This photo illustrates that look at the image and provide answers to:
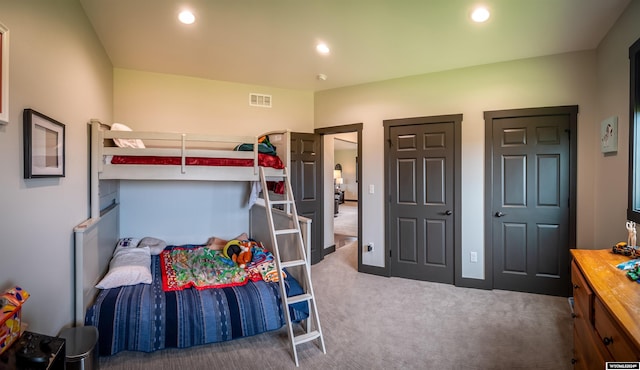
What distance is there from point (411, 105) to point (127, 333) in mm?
3552

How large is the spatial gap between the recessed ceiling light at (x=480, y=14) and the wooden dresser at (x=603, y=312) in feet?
6.07

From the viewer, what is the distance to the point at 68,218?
1.98 m

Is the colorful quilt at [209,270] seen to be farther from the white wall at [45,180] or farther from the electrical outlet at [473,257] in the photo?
the electrical outlet at [473,257]

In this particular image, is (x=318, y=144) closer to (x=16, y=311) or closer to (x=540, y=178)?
(x=540, y=178)

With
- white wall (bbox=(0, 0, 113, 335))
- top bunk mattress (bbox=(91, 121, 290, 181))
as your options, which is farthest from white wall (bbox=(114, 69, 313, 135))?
white wall (bbox=(0, 0, 113, 335))

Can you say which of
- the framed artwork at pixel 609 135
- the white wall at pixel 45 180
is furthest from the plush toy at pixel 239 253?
the framed artwork at pixel 609 135

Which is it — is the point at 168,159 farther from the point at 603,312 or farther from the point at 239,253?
the point at 603,312

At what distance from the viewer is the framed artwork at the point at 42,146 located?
142cm

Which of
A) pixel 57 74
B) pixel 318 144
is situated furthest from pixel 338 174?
pixel 57 74

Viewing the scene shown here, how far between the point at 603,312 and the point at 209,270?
2688 millimetres

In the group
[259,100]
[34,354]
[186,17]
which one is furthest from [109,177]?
[259,100]

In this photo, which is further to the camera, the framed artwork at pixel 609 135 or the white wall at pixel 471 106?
the white wall at pixel 471 106

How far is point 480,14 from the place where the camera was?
7.73 ft

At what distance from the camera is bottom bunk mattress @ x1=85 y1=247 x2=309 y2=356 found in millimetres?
2043
